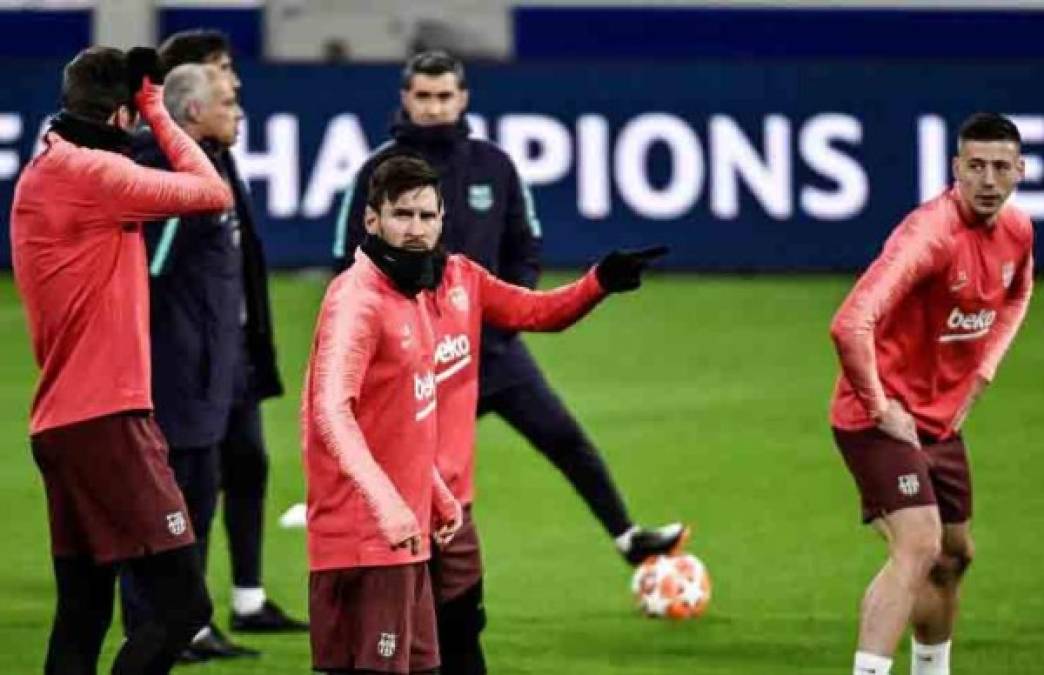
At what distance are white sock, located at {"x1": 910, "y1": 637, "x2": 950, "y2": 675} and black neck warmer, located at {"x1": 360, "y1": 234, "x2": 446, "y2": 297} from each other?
8.68 feet

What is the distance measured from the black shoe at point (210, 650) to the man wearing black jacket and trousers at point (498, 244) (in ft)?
4.87

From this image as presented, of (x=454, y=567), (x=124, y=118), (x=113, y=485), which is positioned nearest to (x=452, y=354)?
(x=454, y=567)

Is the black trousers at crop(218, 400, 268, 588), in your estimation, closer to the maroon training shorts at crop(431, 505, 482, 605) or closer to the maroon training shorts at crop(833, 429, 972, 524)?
the maroon training shorts at crop(431, 505, 482, 605)

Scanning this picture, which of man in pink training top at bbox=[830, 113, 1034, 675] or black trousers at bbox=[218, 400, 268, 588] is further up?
man in pink training top at bbox=[830, 113, 1034, 675]

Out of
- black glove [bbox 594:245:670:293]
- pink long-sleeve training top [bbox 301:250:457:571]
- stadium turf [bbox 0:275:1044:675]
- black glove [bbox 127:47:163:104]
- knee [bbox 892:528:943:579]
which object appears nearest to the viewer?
pink long-sleeve training top [bbox 301:250:457:571]

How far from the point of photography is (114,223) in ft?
27.4

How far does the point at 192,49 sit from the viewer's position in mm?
10359

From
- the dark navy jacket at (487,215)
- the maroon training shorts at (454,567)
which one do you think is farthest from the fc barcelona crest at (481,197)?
the maroon training shorts at (454,567)

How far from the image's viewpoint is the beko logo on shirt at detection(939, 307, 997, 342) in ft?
30.7

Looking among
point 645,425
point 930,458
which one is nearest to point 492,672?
point 930,458

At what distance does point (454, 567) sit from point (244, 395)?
2.15 metres

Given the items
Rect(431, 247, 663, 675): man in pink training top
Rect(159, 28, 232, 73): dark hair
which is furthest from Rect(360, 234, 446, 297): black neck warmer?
Rect(159, 28, 232, 73): dark hair

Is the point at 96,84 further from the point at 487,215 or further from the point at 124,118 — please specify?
the point at 487,215

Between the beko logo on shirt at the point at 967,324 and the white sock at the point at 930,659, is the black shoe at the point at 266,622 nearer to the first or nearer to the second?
the white sock at the point at 930,659
